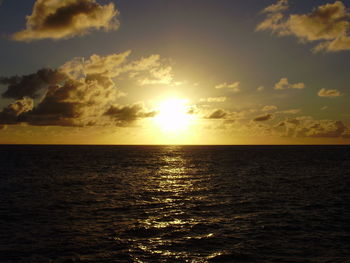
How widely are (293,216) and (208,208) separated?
→ 8865 mm

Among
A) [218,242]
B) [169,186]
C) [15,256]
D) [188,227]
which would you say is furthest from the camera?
[169,186]

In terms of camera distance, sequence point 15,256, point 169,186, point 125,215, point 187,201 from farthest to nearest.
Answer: point 169,186 → point 187,201 → point 125,215 → point 15,256

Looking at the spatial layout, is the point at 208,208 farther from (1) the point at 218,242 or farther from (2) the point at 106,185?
(2) the point at 106,185

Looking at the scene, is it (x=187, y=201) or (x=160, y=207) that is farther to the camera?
(x=187, y=201)

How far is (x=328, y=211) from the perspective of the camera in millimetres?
31250

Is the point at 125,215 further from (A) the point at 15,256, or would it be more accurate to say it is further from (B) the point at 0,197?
(B) the point at 0,197

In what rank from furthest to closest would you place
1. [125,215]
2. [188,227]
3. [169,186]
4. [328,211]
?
[169,186] → [328,211] → [125,215] → [188,227]

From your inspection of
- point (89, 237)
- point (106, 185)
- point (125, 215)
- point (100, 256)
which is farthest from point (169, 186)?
point (100, 256)

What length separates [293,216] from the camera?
2909cm

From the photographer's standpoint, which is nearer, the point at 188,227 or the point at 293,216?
the point at 188,227

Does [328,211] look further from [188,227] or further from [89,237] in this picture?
[89,237]

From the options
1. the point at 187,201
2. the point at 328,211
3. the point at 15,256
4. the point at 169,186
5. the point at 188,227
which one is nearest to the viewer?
the point at 15,256

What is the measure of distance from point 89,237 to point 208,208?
48.1ft

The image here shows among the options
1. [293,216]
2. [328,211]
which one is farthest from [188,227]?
[328,211]
